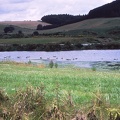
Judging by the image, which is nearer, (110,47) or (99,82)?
(99,82)

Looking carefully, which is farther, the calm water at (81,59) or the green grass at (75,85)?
the calm water at (81,59)

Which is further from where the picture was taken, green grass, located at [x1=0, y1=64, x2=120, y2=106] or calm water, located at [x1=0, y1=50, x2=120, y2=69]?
calm water, located at [x1=0, y1=50, x2=120, y2=69]

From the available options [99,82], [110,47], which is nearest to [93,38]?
[110,47]

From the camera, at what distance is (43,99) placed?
12.3 metres

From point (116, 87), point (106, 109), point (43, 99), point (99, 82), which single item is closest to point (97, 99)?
point (106, 109)

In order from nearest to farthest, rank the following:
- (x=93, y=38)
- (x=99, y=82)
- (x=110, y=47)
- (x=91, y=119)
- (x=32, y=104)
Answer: (x=91, y=119), (x=32, y=104), (x=99, y=82), (x=110, y=47), (x=93, y=38)

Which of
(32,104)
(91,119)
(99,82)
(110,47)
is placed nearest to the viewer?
(91,119)

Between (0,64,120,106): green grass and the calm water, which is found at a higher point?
(0,64,120,106): green grass

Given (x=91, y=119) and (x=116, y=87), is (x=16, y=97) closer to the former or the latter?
(x=91, y=119)

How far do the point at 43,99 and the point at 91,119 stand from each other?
1696 millimetres

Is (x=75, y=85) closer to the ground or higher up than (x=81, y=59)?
higher up

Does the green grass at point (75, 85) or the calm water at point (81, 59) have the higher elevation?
the green grass at point (75, 85)

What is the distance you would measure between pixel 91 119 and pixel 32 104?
179 centimetres

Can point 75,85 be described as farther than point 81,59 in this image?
No
